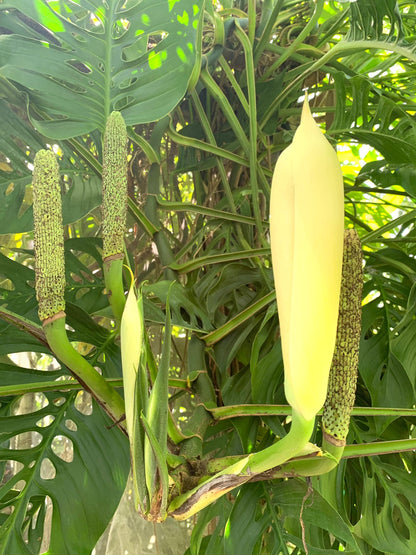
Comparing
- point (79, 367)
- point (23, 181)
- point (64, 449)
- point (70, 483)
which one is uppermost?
point (23, 181)

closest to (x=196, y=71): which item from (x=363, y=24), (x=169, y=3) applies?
(x=169, y=3)

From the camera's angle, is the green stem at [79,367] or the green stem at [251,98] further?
the green stem at [251,98]

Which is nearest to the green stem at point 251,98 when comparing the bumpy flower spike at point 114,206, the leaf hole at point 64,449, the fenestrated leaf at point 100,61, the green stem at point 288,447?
the fenestrated leaf at point 100,61

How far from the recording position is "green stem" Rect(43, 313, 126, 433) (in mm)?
286

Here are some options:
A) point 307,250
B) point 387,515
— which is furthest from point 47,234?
point 387,515

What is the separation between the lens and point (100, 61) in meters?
0.41

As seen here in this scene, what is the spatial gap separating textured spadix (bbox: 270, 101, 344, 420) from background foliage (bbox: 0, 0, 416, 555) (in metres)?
0.13

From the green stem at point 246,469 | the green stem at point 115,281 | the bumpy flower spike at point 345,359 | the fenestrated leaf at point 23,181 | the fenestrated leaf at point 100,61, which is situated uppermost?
the fenestrated leaf at point 100,61

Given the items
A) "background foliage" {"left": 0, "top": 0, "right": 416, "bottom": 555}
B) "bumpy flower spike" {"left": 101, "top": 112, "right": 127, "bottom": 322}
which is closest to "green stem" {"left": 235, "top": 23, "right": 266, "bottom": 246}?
"background foliage" {"left": 0, "top": 0, "right": 416, "bottom": 555}

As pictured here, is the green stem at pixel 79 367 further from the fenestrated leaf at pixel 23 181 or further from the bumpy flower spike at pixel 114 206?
the fenestrated leaf at pixel 23 181

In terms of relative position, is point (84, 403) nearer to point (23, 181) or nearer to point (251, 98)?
point (23, 181)

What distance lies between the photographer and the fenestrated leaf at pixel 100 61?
1.22 ft

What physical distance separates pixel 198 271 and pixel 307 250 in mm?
443

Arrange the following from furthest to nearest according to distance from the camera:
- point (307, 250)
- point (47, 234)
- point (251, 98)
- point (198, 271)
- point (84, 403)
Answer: point (84, 403) → point (198, 271) → point (251, 98) → point (47, 234) → point (307, 250)
